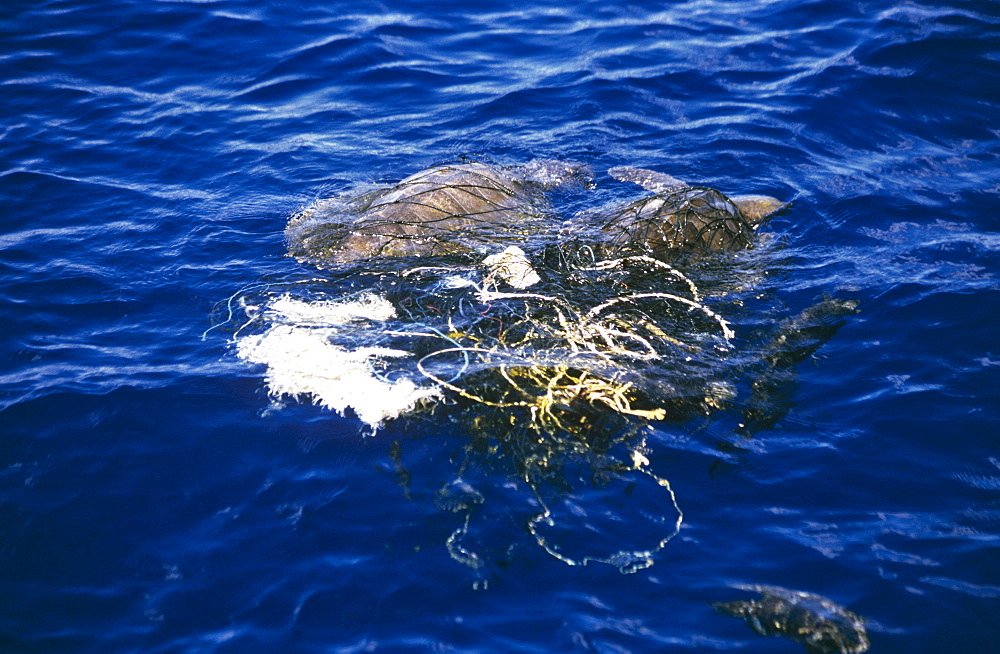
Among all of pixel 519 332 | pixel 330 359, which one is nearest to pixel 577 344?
pixel 519 332

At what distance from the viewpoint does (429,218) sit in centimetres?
643

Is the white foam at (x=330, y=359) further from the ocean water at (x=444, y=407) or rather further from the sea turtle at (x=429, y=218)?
the sea turtle at (x=429, y=218)

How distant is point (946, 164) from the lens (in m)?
7.61

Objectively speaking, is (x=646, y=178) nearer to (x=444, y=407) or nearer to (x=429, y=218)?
(x=429, y=218)

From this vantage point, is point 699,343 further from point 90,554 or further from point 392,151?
point 392,151

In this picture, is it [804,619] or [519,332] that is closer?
[804,619]

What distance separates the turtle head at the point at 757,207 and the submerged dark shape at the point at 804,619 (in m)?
3.84

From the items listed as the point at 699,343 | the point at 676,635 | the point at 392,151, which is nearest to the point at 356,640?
the point at 676,635

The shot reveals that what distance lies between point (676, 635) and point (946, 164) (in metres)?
6.18

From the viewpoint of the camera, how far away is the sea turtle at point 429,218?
6.14 m

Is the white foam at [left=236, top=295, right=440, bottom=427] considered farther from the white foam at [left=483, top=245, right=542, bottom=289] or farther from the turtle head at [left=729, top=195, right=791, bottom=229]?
the turtle head at [left=729, top=195, right=791, bottom=229]

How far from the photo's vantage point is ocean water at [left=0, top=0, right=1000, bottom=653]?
355 cm

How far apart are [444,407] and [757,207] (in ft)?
12.0

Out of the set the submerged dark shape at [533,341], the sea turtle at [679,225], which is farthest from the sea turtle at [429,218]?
the sea turtle at [679,225]
